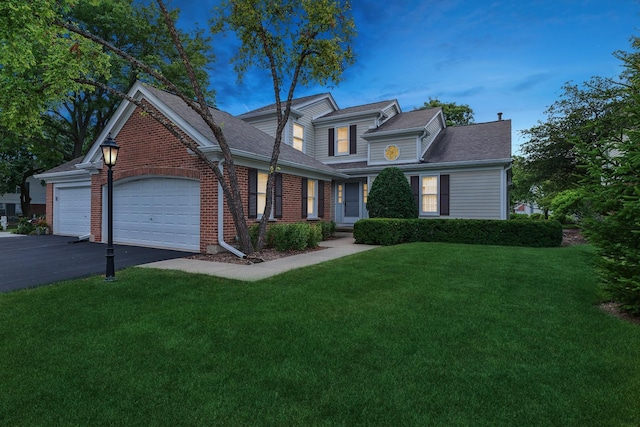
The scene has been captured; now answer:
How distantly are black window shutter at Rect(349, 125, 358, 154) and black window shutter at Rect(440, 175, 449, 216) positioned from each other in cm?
534

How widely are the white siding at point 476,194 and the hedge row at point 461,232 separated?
226 centimetres

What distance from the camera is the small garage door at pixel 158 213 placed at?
10391 millimetres

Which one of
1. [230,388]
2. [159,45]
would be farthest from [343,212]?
[159,45]

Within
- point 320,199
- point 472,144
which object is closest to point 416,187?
point 472,144

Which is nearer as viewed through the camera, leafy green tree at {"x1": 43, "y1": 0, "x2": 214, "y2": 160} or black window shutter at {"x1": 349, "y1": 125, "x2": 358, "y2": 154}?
black window shutter at {"x1": 349, "y1": 125, "x2": 358, "y2": 154}

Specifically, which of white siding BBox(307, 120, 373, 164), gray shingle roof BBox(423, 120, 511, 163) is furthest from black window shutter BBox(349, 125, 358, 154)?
gray shingle roof BBox(423, 120, 511, 163)

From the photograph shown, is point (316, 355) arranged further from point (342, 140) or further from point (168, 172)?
point (342, 140)

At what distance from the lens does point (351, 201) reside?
18.0 metres

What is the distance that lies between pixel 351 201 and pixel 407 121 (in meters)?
5.19

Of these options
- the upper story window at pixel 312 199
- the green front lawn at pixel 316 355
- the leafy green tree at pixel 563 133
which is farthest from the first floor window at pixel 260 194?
the leafy green tree at pixel 563 133

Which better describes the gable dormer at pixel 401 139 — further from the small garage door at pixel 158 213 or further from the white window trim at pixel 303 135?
the small garage door at pixel 158 213

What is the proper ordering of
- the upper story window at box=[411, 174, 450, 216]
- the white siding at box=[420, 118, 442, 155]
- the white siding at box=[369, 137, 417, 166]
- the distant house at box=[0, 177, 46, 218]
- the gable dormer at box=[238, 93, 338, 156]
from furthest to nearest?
1. the distant house at box=[0, 177, 46, 218]
2. the gable dormer at box=[238, 93, 338, 156]
3. the white siding at box=[420, 118, 442, 155]
4. the white siding at box=[369, 137, 417, 166]
5. the upper story window at box=[411, 174, 450, 216]

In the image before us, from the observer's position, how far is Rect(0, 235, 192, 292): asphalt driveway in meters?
6.82

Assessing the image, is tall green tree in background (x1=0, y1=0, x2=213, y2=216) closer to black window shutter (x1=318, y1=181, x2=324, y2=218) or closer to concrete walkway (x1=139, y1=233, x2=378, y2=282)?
black window shutter (x1=318, y1=181, x2=324, y2=218)
